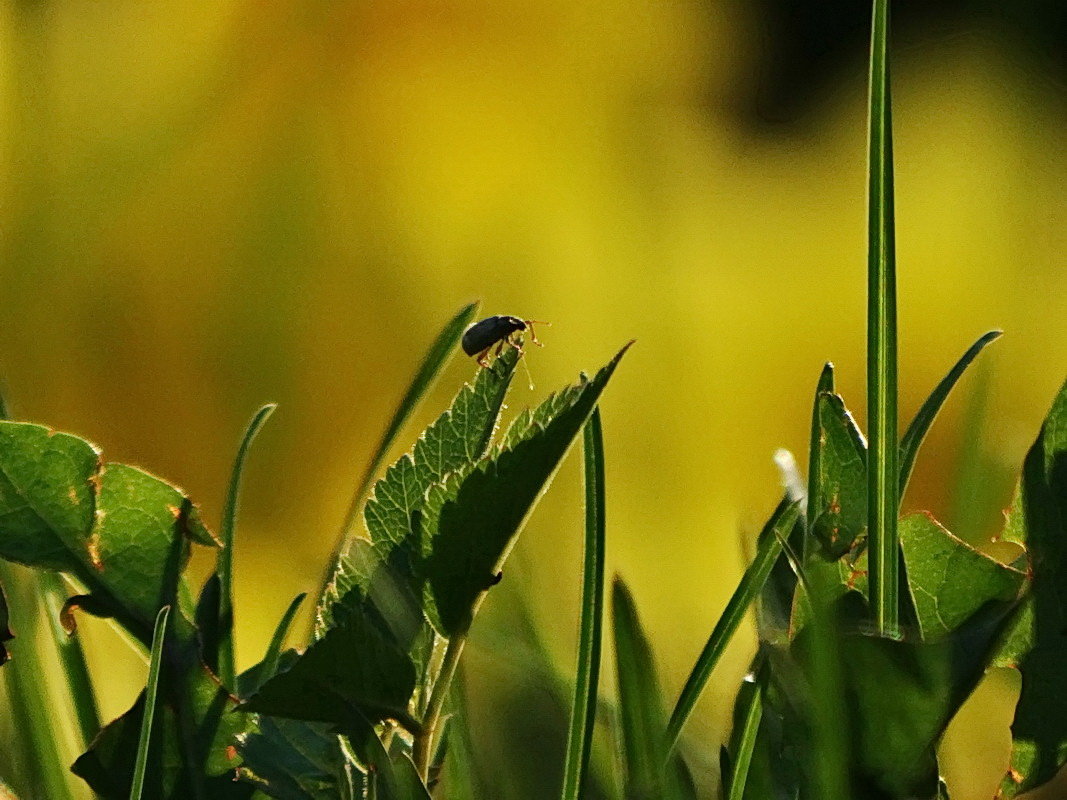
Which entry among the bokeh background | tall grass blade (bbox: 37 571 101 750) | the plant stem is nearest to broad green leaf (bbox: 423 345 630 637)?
the plant stem

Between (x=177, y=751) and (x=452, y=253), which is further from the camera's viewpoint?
(x=452, y=253)

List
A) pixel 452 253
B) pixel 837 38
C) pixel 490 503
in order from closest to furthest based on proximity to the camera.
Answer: pixel 490 503 < pixel 452 253 < pixel 837 38

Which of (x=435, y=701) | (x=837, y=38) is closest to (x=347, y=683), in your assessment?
(x=435, y=701)

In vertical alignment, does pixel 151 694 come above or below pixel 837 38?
below

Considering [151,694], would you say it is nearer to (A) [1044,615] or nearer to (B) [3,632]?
(B) [3,632]

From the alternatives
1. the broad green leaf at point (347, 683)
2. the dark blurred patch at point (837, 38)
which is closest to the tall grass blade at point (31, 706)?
the broad green leaf at point (347, 683)

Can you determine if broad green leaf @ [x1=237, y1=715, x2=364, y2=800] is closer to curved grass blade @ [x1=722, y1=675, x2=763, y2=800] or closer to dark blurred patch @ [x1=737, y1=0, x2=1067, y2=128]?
curved grass blade @ [x1=722, y1=675, x2=763, y2=800]

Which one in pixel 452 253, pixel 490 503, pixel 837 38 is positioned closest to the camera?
pixel 490 503
